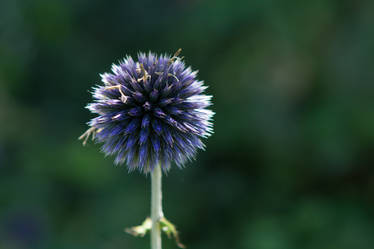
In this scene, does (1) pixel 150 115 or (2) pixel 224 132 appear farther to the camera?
(2) pixel 224 132

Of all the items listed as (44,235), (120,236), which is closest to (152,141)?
(120,236)

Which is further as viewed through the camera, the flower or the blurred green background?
the blurred green background

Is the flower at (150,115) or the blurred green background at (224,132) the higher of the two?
the blurred green background at (224,132)

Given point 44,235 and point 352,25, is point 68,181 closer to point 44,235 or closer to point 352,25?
point 44,235

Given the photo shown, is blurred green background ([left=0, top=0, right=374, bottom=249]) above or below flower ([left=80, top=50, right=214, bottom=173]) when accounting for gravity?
above

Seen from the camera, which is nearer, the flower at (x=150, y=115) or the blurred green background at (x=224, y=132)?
the flower at (x=150, y=115)
